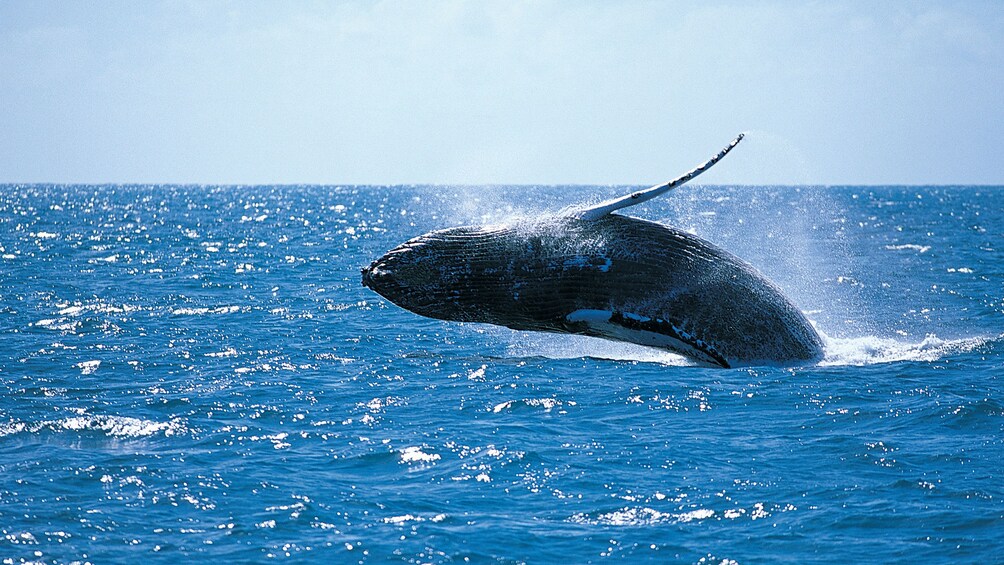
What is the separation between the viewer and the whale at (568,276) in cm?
1210

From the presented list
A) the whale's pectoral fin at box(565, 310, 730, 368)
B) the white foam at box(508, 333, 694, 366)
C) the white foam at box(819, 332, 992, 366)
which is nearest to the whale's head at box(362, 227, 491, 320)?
the whale's pectoral fin at box(565, 310, 730, 368)

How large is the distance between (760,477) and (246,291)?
2032 centimetres

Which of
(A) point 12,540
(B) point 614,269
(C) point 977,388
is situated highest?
(B) point 614,269

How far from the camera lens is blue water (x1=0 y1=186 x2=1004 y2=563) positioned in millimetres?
8305

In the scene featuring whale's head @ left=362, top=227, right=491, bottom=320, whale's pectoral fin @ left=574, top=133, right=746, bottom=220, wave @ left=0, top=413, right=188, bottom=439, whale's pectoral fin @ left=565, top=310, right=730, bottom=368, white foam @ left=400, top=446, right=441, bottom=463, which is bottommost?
wave @ left=0, top=413, right=188, bottom=439

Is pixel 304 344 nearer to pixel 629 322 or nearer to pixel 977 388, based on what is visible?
pixel 629 322

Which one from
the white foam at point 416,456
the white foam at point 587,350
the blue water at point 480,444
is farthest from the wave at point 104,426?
the white foam at point 587,350

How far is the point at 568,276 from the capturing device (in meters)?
12.1

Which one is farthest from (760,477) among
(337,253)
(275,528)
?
(337,253)

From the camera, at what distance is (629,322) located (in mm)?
12266

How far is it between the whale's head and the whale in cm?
1

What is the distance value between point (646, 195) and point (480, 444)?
3.18 m

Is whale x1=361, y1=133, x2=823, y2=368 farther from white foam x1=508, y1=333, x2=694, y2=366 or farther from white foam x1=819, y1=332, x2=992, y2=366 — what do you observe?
white foam x1=819, y1=332, x2=992, y2=366

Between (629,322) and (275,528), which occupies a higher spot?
(629,322)
